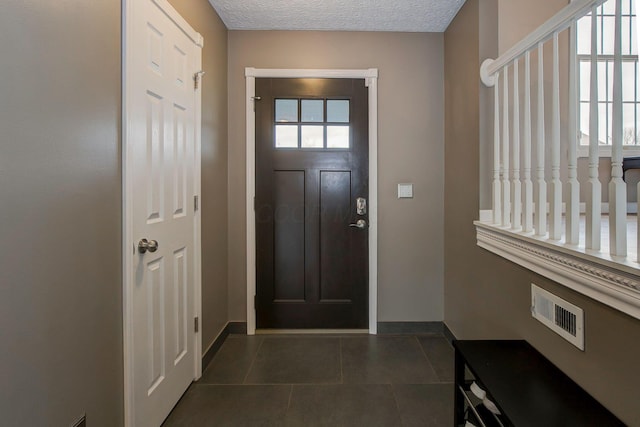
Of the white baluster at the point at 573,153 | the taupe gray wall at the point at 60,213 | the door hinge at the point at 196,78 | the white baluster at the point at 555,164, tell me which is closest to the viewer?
the taupe gray wall at the point at 60,213

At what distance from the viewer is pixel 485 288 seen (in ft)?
6.61

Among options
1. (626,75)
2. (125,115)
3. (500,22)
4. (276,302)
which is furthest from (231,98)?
(626,75)

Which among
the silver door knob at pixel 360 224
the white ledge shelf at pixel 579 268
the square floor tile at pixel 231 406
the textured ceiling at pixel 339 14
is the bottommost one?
the square floor tile at pixel 231 406

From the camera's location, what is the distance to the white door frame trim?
2752 mm

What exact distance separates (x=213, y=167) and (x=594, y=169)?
7.15ft

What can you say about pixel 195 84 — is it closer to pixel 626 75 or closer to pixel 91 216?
pixel 91 216

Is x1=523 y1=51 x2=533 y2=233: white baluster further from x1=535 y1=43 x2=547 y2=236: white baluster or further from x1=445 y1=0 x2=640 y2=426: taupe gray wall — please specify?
x1=445 y1=0 x2=640 y2=426: taupe gray wall

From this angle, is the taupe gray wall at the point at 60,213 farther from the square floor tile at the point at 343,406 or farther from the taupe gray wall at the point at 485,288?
the taupe gray wall at the point at 485,288

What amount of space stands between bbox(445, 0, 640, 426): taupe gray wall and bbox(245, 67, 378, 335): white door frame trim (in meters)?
0.59

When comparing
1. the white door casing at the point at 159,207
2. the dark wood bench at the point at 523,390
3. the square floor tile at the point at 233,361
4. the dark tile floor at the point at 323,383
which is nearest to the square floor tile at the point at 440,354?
the dark tile floor at the point at 323,383

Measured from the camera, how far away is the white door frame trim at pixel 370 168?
2752mm

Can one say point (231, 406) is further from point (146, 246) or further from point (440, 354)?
point (440, 354)

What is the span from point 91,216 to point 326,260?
1897 mm

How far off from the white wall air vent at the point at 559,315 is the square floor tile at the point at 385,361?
973 mm
